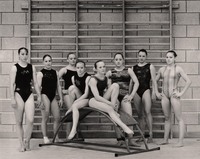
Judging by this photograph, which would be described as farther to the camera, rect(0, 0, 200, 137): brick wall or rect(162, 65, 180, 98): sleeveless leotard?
rect(0, 0, 200, 137): brick wall

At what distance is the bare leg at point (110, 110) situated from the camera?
5.17 metres

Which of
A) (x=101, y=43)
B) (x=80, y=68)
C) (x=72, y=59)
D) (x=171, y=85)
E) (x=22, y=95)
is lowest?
(x=22, y=95)

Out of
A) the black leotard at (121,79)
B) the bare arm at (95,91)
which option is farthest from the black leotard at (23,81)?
the black leotard at (121,79)

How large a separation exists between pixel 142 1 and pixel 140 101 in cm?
177

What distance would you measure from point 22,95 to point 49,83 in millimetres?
830

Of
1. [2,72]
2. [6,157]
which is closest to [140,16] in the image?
[2,72]

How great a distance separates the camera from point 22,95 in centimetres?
547

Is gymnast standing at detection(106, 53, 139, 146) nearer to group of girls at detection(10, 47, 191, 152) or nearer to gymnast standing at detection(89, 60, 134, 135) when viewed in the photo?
group of girls at detection(10, 47, 191, 152)

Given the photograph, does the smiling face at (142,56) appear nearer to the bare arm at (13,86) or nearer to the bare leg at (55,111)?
the bare leg at (55,111)

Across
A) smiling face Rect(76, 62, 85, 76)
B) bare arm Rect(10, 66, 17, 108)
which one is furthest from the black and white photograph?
bare arm Rect(10, 66, 17, 108)

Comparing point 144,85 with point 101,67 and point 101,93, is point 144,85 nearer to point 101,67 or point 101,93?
point 101,93

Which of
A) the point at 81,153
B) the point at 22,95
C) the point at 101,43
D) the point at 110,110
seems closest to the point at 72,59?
the point at 101,43

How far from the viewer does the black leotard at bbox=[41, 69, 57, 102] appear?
244 inches

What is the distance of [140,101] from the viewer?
6379 mm
